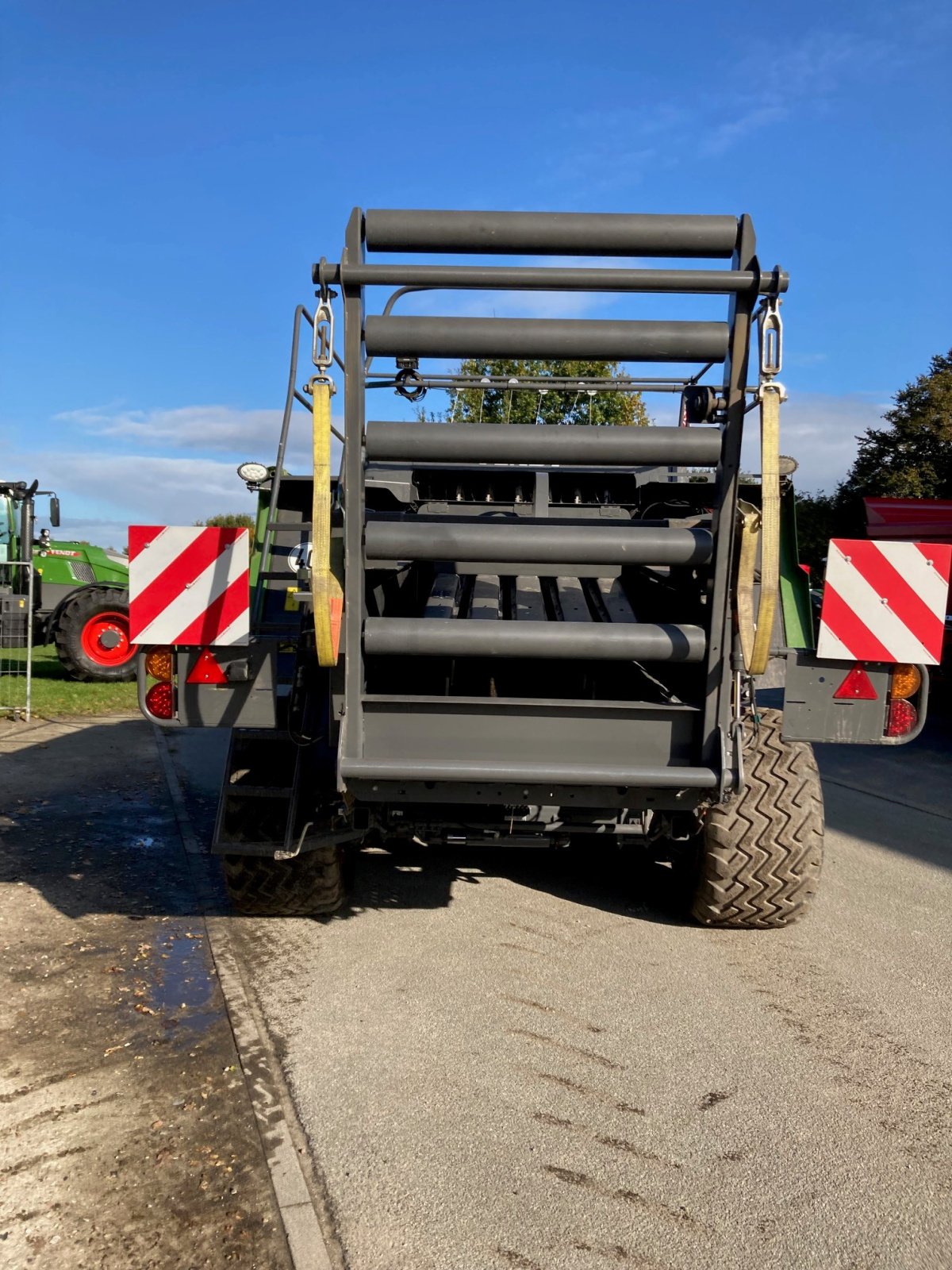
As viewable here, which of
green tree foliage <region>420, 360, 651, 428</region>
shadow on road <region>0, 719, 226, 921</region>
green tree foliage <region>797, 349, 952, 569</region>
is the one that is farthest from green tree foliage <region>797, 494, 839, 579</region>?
shadow on road <region>0, 719, 226, 921</region>

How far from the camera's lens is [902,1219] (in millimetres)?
2439

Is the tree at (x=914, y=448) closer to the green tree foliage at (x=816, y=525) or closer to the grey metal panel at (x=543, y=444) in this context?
the green tree foliage at (x=816, y=525)

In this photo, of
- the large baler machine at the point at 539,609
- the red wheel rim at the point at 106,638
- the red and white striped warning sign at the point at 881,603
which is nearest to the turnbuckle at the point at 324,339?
the large baler machine at the point at 539,609

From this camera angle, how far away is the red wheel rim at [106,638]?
42.7 feet

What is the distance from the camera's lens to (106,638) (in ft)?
42.6

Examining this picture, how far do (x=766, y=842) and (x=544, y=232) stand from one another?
8.55ft

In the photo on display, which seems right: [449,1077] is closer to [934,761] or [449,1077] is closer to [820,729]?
[820,729]

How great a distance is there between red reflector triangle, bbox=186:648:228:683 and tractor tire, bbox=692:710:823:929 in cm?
205

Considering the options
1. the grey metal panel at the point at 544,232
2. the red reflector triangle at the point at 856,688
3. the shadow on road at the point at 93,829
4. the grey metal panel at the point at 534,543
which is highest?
the grey metal panel at the point at 544,232

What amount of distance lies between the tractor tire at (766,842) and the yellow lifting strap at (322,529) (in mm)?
1931


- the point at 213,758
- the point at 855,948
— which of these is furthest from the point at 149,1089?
the point at 213,758

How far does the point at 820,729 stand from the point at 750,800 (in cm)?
68

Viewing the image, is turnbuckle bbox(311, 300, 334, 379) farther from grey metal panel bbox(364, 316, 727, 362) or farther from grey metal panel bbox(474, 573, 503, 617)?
grey metal panel bbox(474, 573, 503, 617)

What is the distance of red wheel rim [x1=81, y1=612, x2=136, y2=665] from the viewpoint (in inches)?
512
